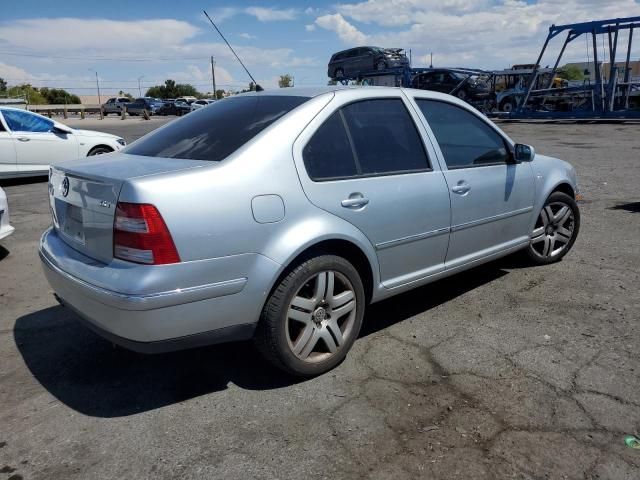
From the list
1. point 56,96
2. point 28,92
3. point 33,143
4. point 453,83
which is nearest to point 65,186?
point 33,143

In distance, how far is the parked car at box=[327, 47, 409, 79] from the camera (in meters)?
30.2

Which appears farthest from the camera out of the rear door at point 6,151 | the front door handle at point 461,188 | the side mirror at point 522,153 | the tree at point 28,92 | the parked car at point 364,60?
the tree at point 28,92

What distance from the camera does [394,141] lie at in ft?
12.0

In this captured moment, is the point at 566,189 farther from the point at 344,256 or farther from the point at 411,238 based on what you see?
the point at 344,256

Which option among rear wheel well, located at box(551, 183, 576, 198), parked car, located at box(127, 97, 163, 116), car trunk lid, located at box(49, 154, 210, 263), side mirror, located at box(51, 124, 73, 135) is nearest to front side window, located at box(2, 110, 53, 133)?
side mirror, located at box(51, 124, 73, 135)

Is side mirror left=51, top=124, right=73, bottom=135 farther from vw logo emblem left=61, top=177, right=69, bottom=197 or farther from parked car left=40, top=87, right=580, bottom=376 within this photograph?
vw logo emblem left=61, top=177, right=69, bottom=197

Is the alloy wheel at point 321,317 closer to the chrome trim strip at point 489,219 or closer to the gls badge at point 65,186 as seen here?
the chrome trim strip at point 489,219

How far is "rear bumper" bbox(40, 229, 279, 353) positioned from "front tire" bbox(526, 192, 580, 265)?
3008mm

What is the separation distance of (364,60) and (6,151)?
2403 cm

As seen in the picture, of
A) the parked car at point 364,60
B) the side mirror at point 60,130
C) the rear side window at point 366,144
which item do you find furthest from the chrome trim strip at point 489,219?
the parked car at point 364,60

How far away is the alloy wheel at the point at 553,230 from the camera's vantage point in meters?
4.95

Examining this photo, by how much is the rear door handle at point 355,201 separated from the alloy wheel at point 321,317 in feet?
1.30

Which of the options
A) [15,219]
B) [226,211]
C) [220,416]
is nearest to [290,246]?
[226,211]

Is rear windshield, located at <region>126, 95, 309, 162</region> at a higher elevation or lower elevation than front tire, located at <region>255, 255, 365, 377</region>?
higher
